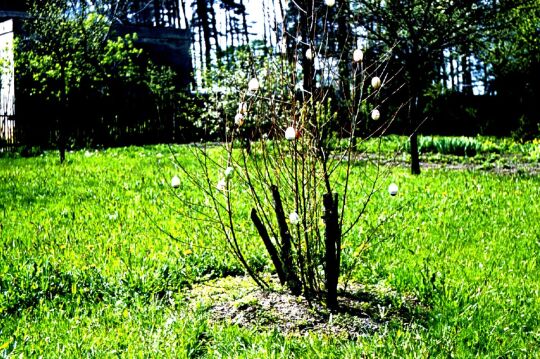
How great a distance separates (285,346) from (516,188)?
17.5 feet

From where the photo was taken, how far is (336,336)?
10.2 ft

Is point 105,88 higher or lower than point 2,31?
lower

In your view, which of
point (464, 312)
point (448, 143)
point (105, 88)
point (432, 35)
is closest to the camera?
point (464, 312)

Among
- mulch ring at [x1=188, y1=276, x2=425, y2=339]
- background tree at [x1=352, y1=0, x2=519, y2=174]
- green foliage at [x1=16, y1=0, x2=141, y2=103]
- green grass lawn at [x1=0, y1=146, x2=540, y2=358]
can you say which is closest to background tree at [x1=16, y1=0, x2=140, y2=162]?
green foliage at [x1=16, y1=0, x2=141, y2=103]

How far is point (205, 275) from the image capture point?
420 cm

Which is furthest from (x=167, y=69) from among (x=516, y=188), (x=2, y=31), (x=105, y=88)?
(x=516, y=188)

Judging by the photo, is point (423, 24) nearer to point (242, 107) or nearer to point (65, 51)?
point (242, 107)

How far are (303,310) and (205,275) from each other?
101 centimetres

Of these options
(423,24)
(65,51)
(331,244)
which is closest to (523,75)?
(423,24)

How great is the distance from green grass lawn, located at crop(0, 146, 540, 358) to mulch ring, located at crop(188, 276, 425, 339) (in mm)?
79

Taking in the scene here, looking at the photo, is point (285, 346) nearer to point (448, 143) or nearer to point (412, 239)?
point (412, 239)

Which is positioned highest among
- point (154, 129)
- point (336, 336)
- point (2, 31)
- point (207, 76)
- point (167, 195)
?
point (2, 31)

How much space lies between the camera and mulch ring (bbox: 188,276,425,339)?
3240 mm

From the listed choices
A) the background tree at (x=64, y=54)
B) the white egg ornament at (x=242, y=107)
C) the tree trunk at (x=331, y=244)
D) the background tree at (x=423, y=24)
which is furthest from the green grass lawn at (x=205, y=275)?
the background tree at (x=64, y=54)
